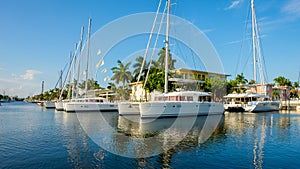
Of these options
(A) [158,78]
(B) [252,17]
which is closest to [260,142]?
(A) [158,78]

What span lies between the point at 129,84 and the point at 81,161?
217 feet

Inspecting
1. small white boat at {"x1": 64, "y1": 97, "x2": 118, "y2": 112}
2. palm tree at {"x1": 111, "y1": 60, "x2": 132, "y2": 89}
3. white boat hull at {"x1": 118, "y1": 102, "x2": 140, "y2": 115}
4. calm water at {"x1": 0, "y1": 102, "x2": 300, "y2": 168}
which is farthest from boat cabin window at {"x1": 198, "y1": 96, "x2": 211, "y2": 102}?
palm tree at {"x1": 111, "y1": 60, "x2": 132, "y2": 89}

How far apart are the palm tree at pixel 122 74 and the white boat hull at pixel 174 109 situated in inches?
1703

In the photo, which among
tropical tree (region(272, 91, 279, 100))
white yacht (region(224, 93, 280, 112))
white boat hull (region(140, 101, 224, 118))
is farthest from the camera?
tropical tree (region(272, 91, 279, 100))

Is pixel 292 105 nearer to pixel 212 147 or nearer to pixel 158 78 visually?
pixel 158 78

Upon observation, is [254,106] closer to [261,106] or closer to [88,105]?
[261,106]

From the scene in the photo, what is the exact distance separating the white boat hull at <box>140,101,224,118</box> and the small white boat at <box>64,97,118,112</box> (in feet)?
66.0

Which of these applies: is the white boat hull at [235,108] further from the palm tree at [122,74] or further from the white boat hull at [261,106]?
the palm tree at [122,74]

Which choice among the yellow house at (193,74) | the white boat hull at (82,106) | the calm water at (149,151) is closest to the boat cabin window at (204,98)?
the calm water at (149,151)

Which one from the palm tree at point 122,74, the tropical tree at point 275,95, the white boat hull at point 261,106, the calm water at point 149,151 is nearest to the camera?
the calm water at point 149,151

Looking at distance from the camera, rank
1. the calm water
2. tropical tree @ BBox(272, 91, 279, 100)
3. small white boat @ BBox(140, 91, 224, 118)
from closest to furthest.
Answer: the calm water
small white boat @ BBox(140, 91, 224, 118)
tropical tree @ BBox(272, 91, 279, 100)

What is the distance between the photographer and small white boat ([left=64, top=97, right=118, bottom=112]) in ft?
155

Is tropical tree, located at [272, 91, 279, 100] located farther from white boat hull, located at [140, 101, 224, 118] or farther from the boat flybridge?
white boat hull, located at [140, 101, 224, 118]

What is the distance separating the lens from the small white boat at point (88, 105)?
47.4m
